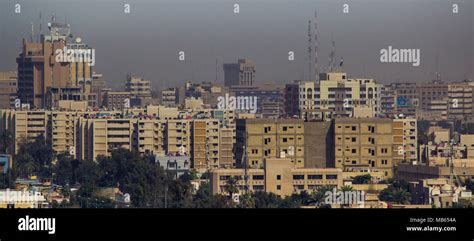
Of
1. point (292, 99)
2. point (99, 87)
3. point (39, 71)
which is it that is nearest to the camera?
point (292, 99)

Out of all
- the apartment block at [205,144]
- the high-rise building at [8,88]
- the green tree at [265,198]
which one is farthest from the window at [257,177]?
the high-rise building at [8,88]

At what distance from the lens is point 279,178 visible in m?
16.2

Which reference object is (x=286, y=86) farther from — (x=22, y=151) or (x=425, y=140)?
(x=22, y=151)

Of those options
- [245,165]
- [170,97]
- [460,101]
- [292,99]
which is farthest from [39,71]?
[245,165]

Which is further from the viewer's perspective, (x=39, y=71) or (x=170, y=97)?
(x=170, y=97)

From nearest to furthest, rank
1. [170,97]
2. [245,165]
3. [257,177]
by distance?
[257,177] < [245,165] < [170,97]

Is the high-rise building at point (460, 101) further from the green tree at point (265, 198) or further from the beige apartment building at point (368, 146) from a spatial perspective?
the green tree at point (265, 198)

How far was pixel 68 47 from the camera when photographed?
72.1 feet

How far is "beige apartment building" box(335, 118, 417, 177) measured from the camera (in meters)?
19.4

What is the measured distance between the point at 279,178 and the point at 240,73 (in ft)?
24.8

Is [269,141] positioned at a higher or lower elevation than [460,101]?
lower

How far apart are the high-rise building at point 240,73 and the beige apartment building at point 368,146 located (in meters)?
2.21

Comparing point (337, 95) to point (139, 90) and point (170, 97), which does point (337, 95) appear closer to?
point (170, 97)
